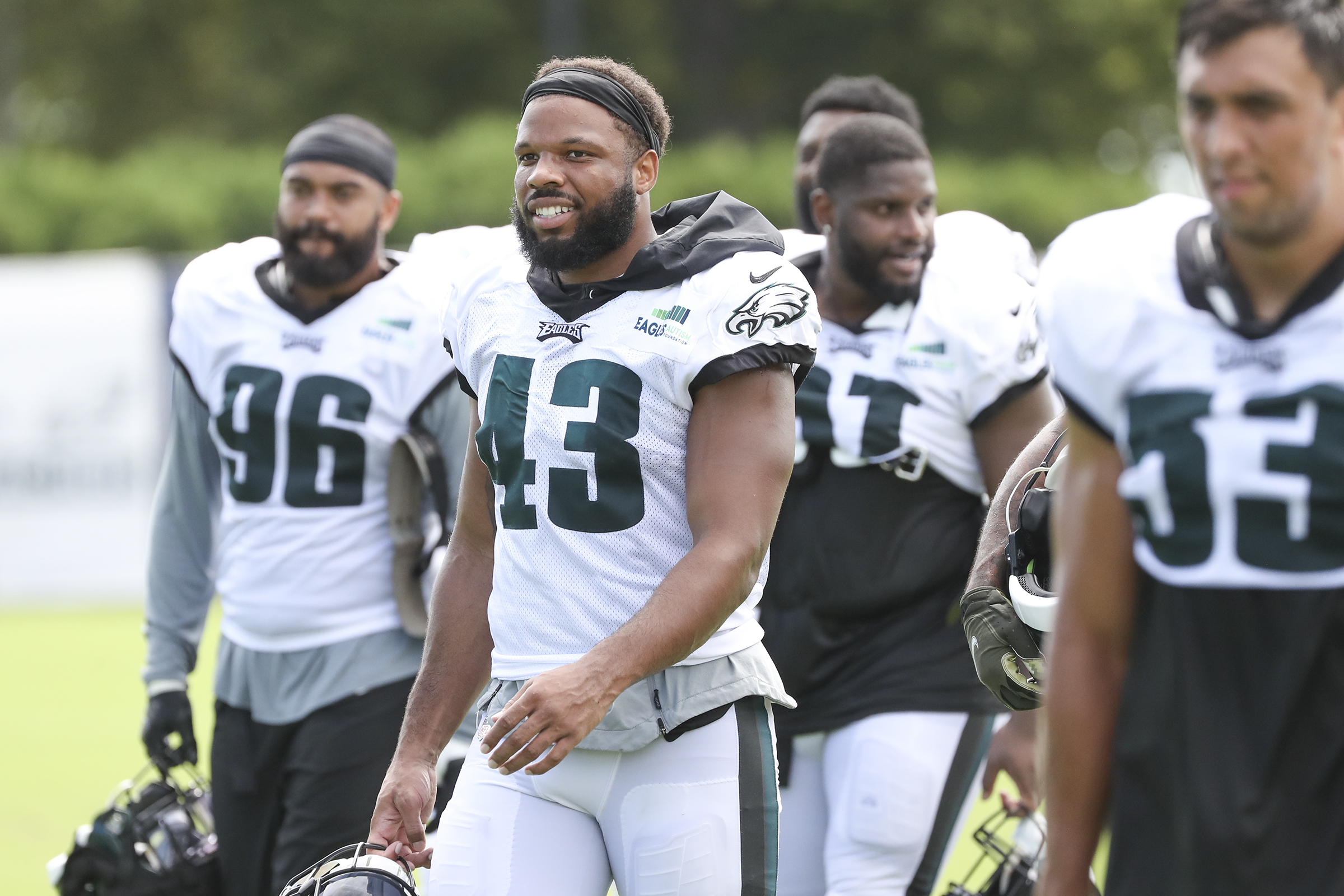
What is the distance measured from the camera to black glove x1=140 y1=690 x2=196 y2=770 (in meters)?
4.96

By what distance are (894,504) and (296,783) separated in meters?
1.67

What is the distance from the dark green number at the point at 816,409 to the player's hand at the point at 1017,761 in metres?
0.83

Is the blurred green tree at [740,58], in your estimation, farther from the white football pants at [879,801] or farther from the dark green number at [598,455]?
the dark green number at [598,455]

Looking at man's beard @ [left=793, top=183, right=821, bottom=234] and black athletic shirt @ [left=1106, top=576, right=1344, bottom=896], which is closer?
black athletic shirt @ [left=1106, top=576, right=1344, bottom=896]

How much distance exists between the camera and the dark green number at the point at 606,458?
322 centimetres

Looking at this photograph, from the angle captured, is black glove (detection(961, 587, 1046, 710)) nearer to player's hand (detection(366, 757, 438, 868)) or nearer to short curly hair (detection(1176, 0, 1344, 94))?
player's hand (detection(366, 757, 438, 868))

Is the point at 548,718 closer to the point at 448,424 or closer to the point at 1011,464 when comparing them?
the point at 1011,464

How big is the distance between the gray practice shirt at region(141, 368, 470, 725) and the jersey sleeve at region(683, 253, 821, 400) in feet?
5.33

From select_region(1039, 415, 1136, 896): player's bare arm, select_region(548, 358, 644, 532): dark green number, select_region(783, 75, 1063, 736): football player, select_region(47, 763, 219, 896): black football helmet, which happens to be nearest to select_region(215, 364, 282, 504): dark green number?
select_region(47, 763, 219, 896): black football helmet

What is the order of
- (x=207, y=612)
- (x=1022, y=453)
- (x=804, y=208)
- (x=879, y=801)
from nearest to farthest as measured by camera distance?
(x=1022, y=453), (x=879, y=801), (x=207, y=612), (x=804, y=208)

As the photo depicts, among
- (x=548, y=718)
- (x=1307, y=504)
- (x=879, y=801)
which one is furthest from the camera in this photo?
(x=879, y=801)

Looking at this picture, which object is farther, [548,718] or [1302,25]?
[548,718]

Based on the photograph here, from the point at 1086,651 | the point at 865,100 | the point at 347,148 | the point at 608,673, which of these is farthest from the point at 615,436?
the point at 865,100

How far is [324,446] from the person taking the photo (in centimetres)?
478
